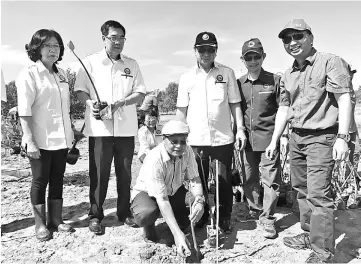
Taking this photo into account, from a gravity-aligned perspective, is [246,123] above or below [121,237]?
above

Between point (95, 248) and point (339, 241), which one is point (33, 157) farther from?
point (339, 241)

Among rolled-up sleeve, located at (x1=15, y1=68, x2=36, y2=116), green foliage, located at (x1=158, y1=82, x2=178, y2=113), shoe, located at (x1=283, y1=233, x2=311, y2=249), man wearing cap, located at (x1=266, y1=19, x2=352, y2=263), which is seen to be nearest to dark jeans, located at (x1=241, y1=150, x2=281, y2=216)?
shoe, located at (x1=283, y1=233, x2=311, y2=249)

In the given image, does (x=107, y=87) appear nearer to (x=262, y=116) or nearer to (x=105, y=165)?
(x=105, y=165)

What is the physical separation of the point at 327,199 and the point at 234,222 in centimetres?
138

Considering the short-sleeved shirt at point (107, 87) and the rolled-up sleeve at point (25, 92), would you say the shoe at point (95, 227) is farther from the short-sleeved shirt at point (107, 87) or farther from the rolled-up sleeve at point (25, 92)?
the rolled-up sleeve at point (25, 92)

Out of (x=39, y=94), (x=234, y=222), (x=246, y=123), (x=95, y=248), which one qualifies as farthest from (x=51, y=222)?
(x=246, y=123)

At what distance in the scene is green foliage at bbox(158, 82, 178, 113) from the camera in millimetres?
51219

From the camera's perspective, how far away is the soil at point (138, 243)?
3.04 meters

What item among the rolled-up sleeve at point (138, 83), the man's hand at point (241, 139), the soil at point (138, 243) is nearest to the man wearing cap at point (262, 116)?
the man's hand at point (241, 139)

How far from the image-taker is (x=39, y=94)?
10.7ft

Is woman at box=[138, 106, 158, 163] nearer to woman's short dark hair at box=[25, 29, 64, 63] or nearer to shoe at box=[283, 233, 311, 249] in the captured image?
woman's short dark hair at box=[25, 29, 64, 63]

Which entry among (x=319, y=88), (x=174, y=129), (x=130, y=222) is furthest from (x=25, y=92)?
(x=319, y=88)

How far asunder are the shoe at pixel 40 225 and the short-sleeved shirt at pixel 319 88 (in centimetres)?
280

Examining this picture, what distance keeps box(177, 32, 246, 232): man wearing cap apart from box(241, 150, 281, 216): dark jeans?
398 mm
